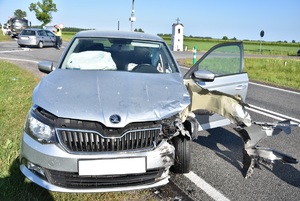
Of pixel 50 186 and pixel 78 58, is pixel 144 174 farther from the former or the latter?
pixel 78 58

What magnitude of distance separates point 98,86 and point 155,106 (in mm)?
705

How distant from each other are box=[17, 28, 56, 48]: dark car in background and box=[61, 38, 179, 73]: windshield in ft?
74.9

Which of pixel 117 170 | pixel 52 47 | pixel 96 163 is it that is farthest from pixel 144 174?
pixel 52 47

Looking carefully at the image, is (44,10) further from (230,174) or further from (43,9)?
(230,174)

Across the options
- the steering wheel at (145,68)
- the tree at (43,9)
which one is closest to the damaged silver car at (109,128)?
the steering wheel at (145,68)

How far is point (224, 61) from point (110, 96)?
92.6 inches

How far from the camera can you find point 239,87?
16.0ft

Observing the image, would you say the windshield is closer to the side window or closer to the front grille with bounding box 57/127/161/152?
the side window

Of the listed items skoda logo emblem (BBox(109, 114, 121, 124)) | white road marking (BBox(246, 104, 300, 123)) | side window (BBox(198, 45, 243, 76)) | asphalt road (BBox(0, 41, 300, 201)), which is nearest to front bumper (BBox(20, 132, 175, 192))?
skoda logo emblem (BBox(109, 114, 121, 124))

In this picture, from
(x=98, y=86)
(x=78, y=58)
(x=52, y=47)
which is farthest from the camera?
(x=52, y=47)

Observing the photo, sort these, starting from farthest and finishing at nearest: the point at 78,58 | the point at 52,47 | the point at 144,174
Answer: the point at 52,47
the point at 78,58
the point at 144,174

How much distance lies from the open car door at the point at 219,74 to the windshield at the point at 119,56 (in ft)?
1.33

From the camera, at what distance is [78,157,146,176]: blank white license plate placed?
2.77 m

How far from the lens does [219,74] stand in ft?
15.9
